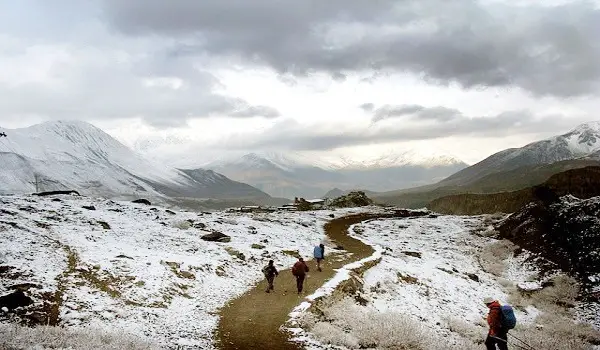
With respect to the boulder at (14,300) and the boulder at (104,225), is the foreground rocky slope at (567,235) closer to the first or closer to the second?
the boulder at (14,300)

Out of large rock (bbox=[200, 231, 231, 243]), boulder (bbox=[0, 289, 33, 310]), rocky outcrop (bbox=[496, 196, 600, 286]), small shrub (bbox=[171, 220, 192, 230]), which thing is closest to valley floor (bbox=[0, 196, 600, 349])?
small shrub (bbox=[171, 220, 192, 230])

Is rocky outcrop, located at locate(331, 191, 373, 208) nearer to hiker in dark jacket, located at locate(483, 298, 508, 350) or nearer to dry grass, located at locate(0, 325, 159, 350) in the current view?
hiker in dark jacket, located at locate(483, 298, 508, 350)

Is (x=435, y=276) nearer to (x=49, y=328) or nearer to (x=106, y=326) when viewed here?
(x=106, y=326)

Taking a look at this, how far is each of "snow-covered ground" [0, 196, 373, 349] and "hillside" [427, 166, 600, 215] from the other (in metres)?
51.5

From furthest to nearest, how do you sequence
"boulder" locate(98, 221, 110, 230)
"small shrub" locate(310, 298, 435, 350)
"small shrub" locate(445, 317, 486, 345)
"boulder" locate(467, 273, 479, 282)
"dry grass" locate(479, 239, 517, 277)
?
1. "dry grass" locate(479, 239, 517, 277)
2. "boulder" locate(467, 273, 479, 282)
3. "boulder" locate(98, 221, 110, 230)
4. "small shrub" locate(445, 317, 486, 345)
5. "small shrub" locate(310, 298, 435, 350)

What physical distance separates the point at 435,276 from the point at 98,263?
25.8 m

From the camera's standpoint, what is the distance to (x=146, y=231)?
41188 mm

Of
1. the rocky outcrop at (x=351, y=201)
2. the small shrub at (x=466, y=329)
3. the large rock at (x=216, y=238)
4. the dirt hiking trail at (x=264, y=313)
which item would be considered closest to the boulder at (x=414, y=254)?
the dirt hiking trail at (x=264, y=313)

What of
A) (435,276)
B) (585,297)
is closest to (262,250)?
(435,276)

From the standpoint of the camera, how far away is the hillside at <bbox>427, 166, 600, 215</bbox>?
245 feet

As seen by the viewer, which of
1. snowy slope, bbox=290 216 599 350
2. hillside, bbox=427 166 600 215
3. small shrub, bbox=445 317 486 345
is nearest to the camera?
snowy slope, bbox=290 216 599 350

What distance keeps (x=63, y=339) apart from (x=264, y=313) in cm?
949

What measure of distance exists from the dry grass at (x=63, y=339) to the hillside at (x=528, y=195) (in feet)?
244

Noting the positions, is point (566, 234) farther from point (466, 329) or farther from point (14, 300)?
point (14, 300)
